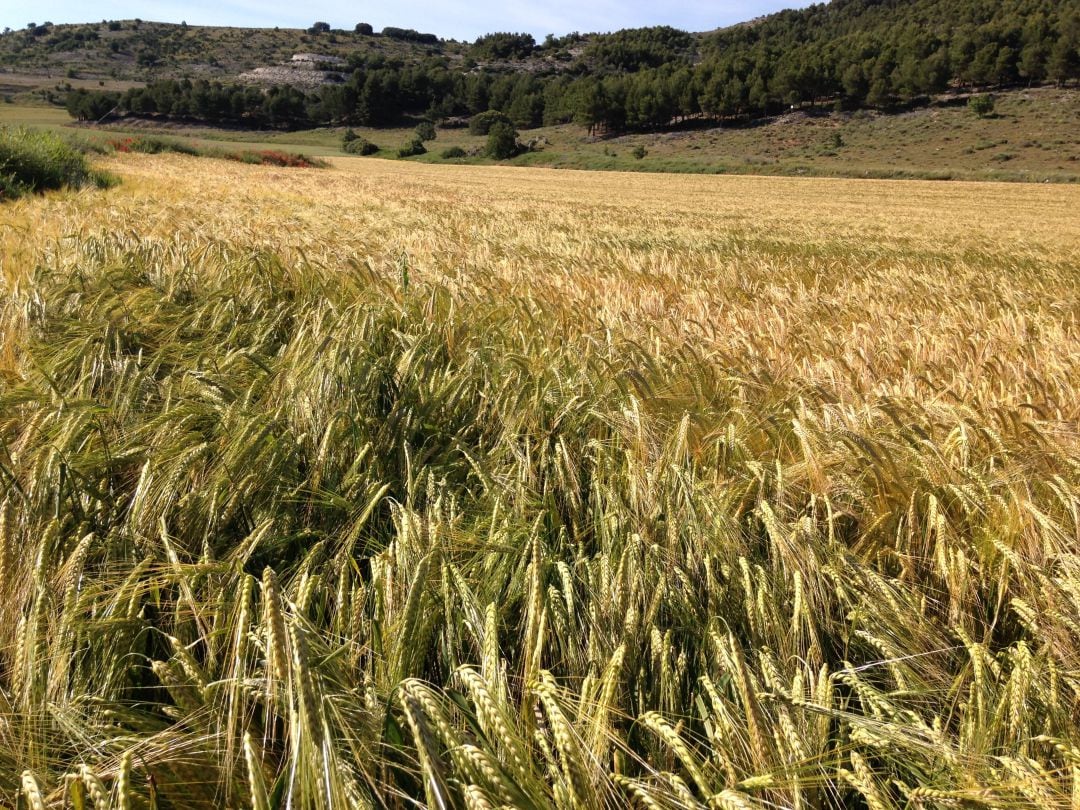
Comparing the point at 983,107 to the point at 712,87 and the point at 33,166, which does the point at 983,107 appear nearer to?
the point at 712,87

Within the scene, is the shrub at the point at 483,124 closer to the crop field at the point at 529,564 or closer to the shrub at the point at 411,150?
the shrub at the point at 411,150

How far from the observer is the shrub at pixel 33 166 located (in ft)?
33.2

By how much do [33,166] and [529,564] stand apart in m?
14.1

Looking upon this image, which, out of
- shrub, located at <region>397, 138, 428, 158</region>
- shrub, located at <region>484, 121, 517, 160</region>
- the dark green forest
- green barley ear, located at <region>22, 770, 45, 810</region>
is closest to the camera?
green barley ear, located at <region>22, 770, 45, 810</region>

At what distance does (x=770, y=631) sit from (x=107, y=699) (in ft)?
3.69

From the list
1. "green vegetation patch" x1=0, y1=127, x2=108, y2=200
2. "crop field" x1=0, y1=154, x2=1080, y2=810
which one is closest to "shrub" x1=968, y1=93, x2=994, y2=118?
"green vegetation patch" x1=0, y1=127, x2=108, y2=200

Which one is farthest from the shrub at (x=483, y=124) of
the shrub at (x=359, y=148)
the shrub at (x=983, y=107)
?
the shrub at (x=983, y=107)

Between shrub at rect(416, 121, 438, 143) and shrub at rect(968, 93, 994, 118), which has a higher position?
shrub at rect(968, 93, 994, 118)

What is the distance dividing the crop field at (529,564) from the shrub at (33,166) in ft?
32.9

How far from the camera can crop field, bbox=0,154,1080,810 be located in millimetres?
848

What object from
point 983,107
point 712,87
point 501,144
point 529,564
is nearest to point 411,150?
point 501,144

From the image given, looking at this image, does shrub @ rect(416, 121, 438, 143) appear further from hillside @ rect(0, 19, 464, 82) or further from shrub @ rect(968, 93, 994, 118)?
hillside @ rect(0, 19, 464, 82)

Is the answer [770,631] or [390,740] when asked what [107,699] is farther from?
[770,631]

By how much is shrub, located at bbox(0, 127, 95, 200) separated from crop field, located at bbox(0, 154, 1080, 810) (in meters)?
10.0
